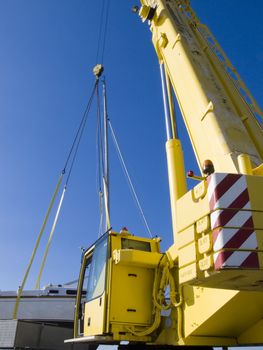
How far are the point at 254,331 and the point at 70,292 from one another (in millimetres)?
6634

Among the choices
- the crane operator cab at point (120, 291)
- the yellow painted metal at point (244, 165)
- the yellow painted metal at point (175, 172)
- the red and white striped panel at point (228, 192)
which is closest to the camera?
the red and white striped panel at point (228, 192)

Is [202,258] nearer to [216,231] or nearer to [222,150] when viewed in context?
[216,231]

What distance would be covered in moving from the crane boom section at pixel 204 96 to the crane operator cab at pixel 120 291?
1515mm

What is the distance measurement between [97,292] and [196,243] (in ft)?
7.92

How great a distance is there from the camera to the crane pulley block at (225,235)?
8.08ft

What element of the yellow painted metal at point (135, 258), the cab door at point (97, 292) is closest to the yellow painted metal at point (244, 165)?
the yellow painted metal at point (135, 258)

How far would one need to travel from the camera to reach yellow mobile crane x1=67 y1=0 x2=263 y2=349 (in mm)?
2592

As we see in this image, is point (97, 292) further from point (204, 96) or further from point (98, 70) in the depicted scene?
point (98, 70)

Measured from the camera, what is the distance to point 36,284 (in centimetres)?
930

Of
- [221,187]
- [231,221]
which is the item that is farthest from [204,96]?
[231,221]

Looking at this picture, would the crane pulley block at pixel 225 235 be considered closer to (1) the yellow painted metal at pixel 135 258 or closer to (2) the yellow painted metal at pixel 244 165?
(2) the yellow painted metal at pixel 244 165

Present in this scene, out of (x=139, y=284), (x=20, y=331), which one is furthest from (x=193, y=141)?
(x=20, y=331)

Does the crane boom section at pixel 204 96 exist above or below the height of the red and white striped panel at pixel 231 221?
above

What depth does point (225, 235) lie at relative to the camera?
8.20 feet
